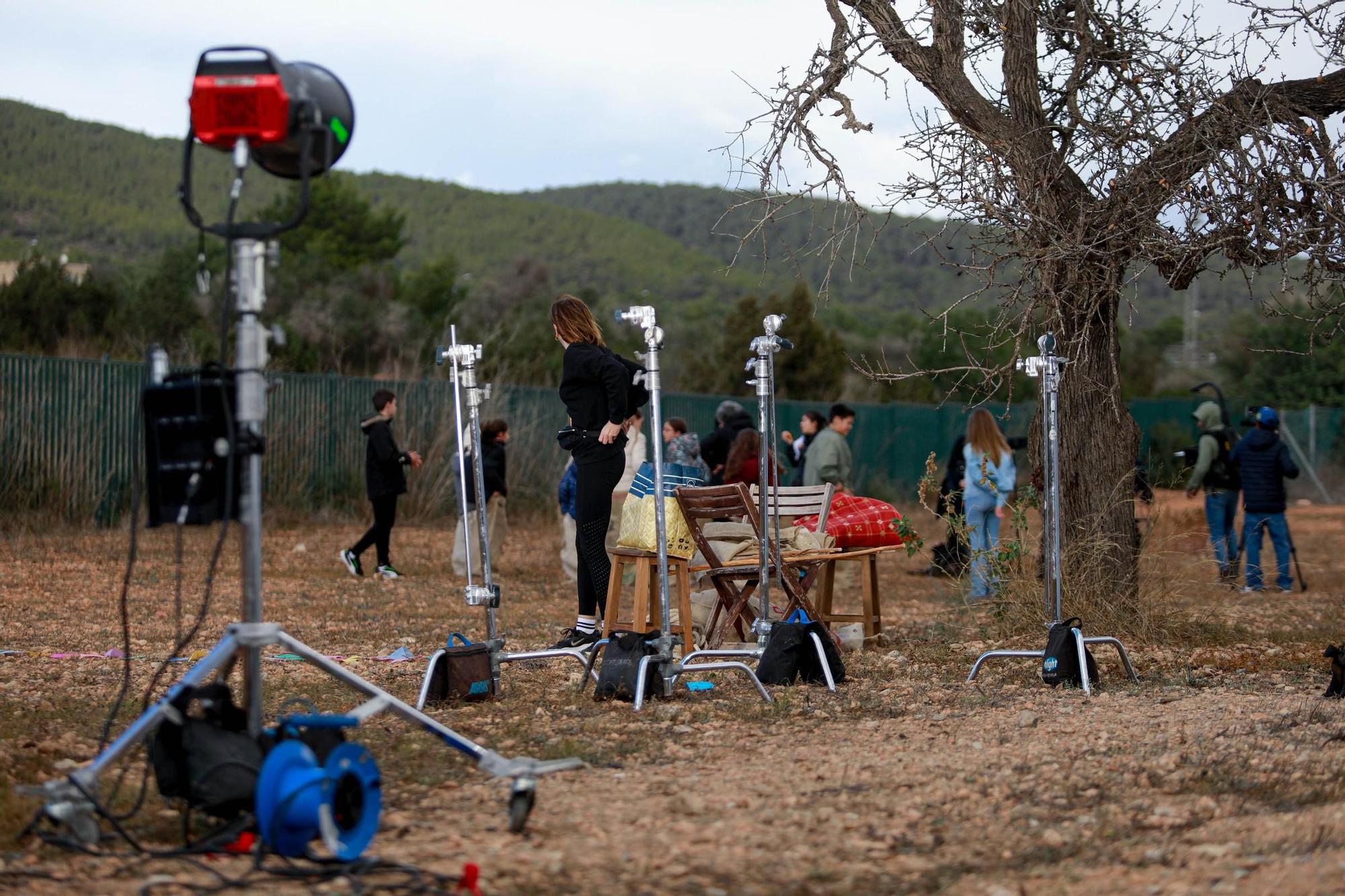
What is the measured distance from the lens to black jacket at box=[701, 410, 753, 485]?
45.6 ft

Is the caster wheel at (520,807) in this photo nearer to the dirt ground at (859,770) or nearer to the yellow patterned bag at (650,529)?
the dirt ground at (859,770)

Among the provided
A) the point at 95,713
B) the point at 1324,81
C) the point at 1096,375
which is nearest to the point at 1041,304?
the point at 1096,375

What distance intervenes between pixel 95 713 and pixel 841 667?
3520mm

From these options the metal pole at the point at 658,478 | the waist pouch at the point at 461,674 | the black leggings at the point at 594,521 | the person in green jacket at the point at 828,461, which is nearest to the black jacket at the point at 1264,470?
the person in green jacket at the point at 828,461

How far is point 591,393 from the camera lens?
769cm

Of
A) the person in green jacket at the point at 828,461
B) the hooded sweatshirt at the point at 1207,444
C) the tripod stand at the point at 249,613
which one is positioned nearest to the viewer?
the tripod stand at the point at 249,613

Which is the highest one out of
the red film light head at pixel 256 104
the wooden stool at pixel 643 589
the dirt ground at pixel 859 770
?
the red film light head at pixel 256 104

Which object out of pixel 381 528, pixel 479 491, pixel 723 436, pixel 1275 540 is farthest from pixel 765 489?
pixel 1275 540

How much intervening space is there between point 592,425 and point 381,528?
20.2 feet

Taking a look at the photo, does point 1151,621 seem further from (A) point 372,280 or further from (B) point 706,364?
(A) point 372,280

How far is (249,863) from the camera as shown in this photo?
392 centimetres

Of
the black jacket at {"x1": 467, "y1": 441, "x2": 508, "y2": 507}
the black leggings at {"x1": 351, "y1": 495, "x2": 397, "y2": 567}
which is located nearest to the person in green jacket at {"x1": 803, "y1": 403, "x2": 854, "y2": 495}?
the black jacket at {"x1": 467, "y1": 441, "x2": 508, "y2": 507}

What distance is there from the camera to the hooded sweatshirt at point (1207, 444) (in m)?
13.8

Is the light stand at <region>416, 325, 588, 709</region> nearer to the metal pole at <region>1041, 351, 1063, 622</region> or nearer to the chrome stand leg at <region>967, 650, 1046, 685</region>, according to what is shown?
the chrome stand leg at <region>967, 650, 1046, 685</region>
